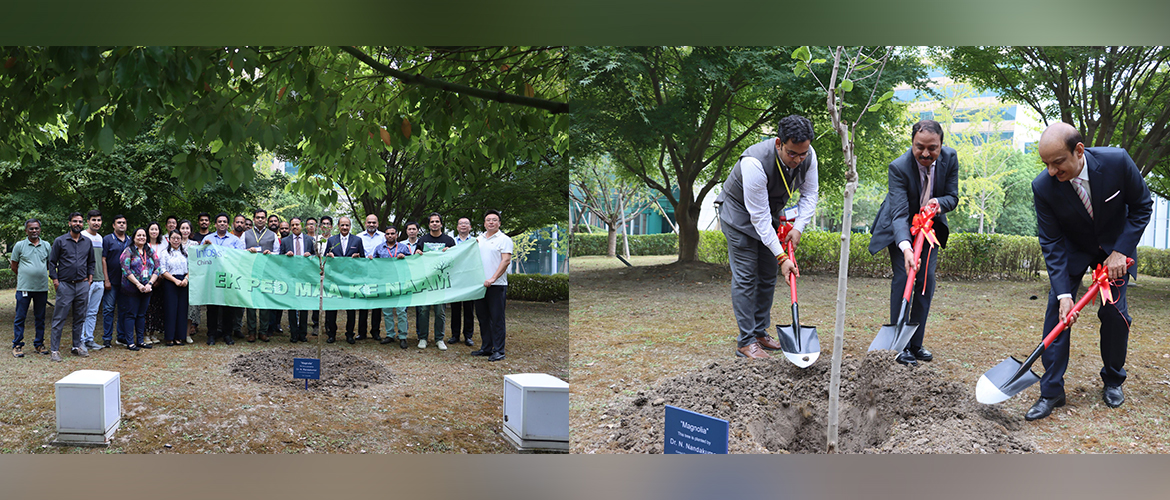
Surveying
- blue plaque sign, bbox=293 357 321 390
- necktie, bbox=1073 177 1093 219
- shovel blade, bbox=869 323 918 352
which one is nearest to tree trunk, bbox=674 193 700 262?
shovel blade, bbox=869 323 918 352

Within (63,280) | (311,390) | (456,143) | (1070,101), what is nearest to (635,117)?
(456,143)

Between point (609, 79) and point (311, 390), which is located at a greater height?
point (609, 79)

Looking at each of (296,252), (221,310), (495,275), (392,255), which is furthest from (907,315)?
(221,310)

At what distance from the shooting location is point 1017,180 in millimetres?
4258

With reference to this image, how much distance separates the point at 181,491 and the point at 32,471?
922 millimetres

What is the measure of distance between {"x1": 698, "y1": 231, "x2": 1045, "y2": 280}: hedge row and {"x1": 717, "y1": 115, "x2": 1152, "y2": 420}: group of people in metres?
0.44

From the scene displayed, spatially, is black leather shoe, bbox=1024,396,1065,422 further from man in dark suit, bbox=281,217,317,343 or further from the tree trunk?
man in dark suit, bbox=281,217,317,343

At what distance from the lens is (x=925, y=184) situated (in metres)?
3.54

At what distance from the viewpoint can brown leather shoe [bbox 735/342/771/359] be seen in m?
3.78

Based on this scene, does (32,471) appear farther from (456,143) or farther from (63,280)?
Result: (63,280)

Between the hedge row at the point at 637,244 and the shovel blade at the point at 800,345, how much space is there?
1.28 m

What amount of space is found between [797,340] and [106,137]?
354 cm

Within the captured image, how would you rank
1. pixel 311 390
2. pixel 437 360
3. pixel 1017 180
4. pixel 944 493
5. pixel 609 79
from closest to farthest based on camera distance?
pixel 944 493 → pixel 609 79 → pixel 1017 180 → pixel 311 390 → pixel 437 360

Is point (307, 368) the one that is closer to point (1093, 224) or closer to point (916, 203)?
point (916, 203)
